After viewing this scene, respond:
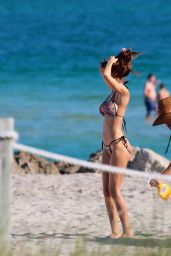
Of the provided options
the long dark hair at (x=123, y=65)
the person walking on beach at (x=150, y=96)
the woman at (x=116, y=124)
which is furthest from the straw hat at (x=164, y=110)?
Result: the person walking on beach at (x=150, y=96)

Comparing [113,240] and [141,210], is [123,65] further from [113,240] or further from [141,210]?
[141,210]

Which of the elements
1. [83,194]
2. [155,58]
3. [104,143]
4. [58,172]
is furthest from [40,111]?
[104,143]

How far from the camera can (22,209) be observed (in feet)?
37.4

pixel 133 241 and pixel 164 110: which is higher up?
pixel 164 110

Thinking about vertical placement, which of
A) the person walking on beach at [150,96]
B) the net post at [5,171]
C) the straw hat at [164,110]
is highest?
the person walking on beach at [150,96]

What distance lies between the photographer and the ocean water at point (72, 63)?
27.5 m

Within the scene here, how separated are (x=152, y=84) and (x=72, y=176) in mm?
15523

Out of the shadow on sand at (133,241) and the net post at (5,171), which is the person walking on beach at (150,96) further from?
the net post at (5,171)

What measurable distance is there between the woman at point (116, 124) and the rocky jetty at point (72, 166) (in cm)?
460

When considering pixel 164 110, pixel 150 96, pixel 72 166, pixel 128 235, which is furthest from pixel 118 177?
pixel 150 96

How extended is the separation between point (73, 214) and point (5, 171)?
3.78 meters

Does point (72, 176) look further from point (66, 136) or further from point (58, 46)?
point (58, 46)

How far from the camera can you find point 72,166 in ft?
47.7

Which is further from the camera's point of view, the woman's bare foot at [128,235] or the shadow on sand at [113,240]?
the woman's bare foot at [128,235]
